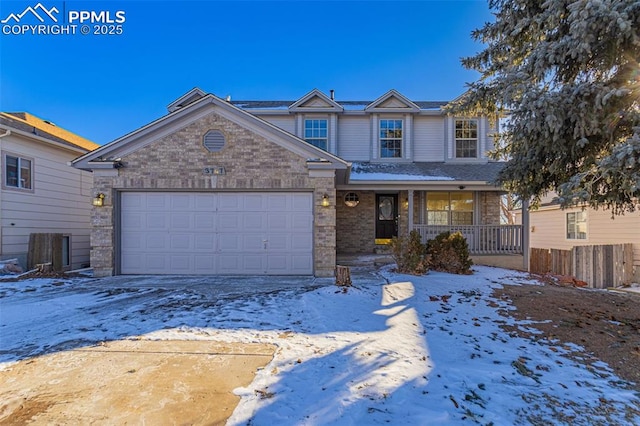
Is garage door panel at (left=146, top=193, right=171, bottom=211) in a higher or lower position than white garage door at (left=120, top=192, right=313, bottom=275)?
higher

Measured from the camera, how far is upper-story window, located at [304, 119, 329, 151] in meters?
12.7

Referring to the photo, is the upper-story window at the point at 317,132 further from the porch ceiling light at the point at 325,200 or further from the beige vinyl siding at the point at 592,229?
Result: the beige vinyl siding at the point at 592,229

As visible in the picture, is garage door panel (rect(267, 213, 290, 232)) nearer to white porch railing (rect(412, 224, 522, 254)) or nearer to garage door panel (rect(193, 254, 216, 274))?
garage door panel (rect(193, 254, 216, 274))

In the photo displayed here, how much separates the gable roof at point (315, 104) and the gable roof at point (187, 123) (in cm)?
447

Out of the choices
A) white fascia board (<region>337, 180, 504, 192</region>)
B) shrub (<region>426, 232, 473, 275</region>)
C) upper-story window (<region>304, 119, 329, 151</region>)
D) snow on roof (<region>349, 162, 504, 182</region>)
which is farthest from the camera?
upper-story window (<region>304, 119, 329, 151</region>)

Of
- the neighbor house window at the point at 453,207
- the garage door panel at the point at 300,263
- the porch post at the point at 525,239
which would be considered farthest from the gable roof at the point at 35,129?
the porch post at the point at 525,239

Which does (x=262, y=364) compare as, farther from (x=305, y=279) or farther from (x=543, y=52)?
(x=543, y=52)

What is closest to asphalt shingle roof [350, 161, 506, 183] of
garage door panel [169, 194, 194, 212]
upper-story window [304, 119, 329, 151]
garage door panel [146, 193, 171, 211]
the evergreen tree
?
upper-story window [304, 119, 329, 151]

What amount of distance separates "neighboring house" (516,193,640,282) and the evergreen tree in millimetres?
3258

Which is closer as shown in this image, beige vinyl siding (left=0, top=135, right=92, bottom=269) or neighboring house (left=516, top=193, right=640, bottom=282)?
beige vinyl siding (left=0, top=135, right=92, bottom=269)

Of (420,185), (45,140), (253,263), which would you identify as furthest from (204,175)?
(420,185)

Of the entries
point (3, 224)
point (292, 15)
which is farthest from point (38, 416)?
point (292, 15)

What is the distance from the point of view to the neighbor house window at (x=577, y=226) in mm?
12531

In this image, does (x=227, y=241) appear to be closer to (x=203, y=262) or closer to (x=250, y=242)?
(x=250, y=242)
